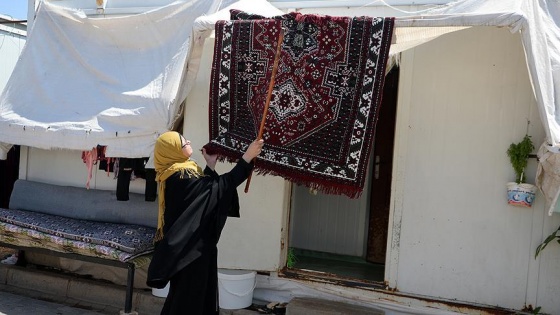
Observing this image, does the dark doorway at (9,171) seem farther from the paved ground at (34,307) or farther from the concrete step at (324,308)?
the concrete step at (324,308)

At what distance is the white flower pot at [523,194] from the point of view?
3.92 m

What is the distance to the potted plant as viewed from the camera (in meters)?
3.92

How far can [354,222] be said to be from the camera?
6.56m

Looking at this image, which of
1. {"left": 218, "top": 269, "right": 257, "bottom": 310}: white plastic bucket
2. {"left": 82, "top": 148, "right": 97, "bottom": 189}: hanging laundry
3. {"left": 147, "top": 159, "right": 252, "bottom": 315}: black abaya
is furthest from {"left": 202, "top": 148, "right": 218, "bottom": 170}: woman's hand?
{"left": 82, "top": 148, "right": 97, "bottom": 189}: hanging laundry

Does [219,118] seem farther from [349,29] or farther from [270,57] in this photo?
[349,29]

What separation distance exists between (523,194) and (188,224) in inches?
96.5

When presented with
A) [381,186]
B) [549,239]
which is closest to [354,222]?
[381,186]

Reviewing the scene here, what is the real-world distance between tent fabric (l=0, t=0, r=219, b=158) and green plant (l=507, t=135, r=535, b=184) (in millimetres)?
2727

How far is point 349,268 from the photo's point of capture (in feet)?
19.5

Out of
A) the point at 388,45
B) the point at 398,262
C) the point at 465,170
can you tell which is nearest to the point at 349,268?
the point at 398,262

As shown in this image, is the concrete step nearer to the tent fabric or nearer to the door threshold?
the door threshold

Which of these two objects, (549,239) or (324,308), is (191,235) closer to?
(324,308)

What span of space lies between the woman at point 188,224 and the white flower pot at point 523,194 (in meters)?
1.99

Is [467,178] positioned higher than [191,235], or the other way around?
[467,178]
